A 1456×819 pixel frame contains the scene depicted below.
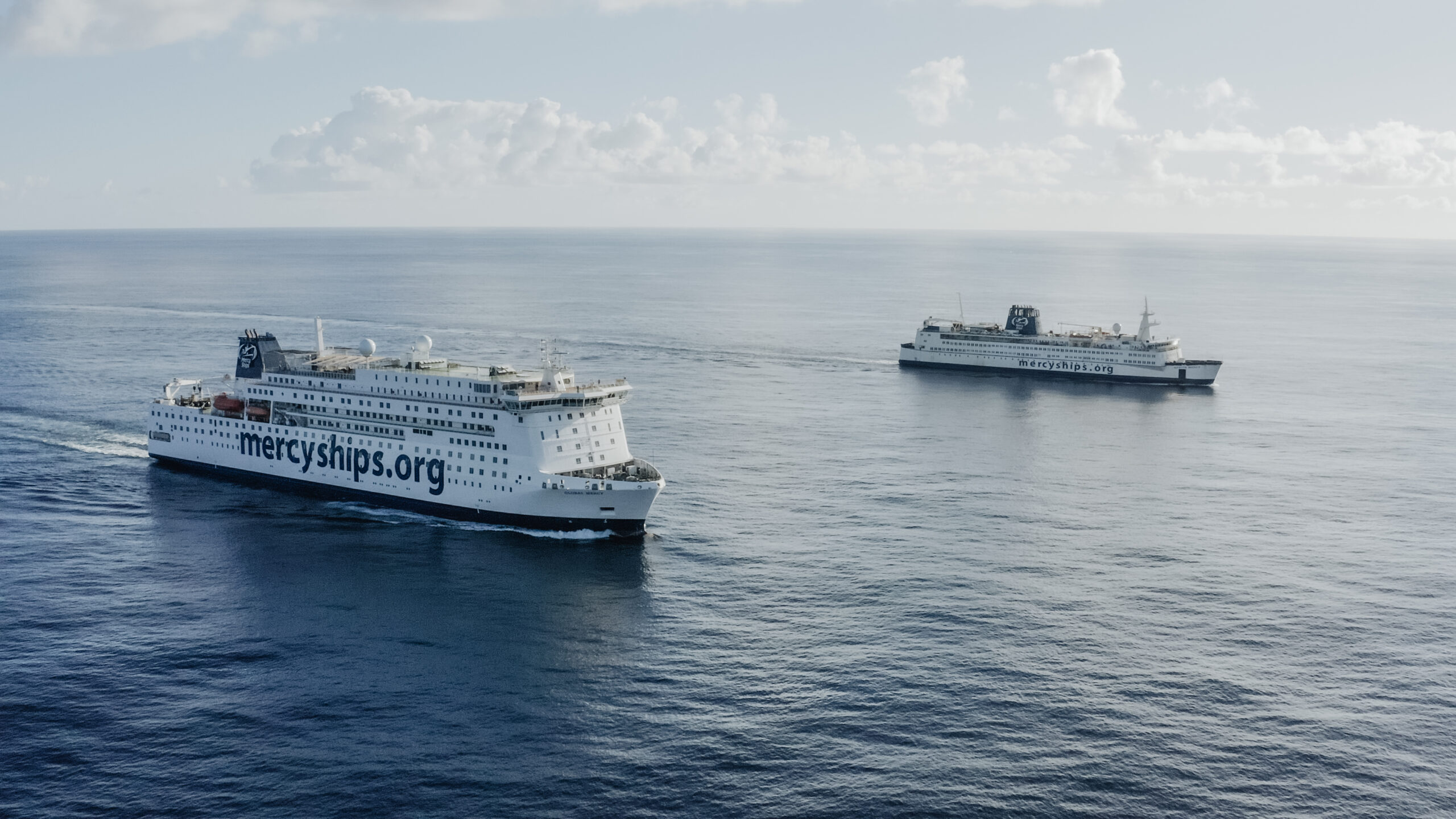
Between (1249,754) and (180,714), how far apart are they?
4468 cm

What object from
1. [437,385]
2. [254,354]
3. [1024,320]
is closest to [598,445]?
[437,385]

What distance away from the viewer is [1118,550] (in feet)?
231

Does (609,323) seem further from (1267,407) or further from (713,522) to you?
(713,522)

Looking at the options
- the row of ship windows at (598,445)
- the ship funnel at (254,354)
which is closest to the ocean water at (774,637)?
the row of ship windows at (598,445)

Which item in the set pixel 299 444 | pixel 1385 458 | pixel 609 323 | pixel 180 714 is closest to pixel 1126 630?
pixel 180 714

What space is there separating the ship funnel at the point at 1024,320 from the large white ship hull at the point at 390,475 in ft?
313

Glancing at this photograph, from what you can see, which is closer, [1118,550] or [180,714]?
[180,714]

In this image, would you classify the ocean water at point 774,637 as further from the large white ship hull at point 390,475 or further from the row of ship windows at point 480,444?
the row of ship windows at point 480,444

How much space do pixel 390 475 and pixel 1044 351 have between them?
100421 mm

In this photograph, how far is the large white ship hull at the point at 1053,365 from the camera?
141750 millimetres

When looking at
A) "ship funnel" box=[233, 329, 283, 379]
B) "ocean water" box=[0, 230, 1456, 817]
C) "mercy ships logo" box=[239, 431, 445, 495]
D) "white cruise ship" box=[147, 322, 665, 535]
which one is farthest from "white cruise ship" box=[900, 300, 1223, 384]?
"ship funnel" box=[233, 329, 283, 379]

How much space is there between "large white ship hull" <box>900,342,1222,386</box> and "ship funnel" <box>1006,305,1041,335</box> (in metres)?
3.11

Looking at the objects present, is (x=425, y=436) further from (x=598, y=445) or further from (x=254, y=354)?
(x=254, y=354)

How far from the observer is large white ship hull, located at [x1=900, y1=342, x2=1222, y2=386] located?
142m
